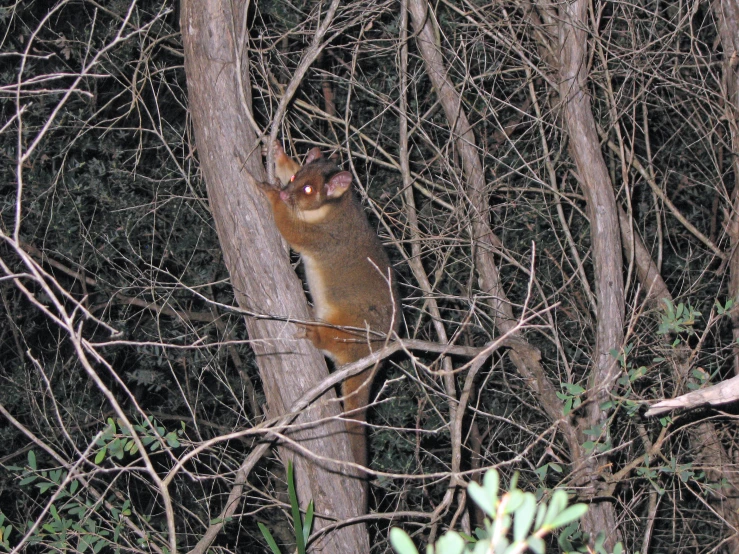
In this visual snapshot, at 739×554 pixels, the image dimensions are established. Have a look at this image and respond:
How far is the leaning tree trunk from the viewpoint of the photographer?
10.9 feet

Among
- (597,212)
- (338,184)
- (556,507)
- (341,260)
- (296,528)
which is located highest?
(556,507)

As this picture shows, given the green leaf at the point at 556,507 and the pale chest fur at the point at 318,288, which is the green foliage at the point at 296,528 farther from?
the green leaf at the point at 556,507

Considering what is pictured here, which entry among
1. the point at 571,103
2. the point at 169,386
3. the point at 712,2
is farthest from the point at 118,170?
the point at 712,2

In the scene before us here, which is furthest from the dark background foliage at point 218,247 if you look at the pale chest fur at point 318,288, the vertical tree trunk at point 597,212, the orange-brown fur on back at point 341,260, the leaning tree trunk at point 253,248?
the leaning tree trunk at point 253,248

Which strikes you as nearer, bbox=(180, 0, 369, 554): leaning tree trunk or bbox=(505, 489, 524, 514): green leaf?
bbox=(505, 489, 524, 514): green leaf

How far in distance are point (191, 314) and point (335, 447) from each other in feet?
7.12

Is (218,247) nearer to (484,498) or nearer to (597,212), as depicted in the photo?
(597,212)

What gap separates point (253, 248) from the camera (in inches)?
133

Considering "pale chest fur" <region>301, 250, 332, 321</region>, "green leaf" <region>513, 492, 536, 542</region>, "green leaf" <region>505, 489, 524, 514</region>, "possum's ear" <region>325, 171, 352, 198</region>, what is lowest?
"pale chest fur" <region>301, 250, 332, 321</region>

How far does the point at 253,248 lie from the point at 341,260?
102cm

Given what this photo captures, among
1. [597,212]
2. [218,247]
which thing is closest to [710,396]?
[597,212]

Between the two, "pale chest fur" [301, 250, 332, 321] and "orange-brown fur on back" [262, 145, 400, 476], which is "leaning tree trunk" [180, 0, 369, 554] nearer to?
"orange-brown fur on back" [262, 145, 400, 476]

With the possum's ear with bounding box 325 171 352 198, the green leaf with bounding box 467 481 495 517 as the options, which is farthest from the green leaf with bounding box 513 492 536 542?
the possum's ear with bounding box 325 171 352 198

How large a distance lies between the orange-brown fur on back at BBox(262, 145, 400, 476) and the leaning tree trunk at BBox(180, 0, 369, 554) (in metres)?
0.55
